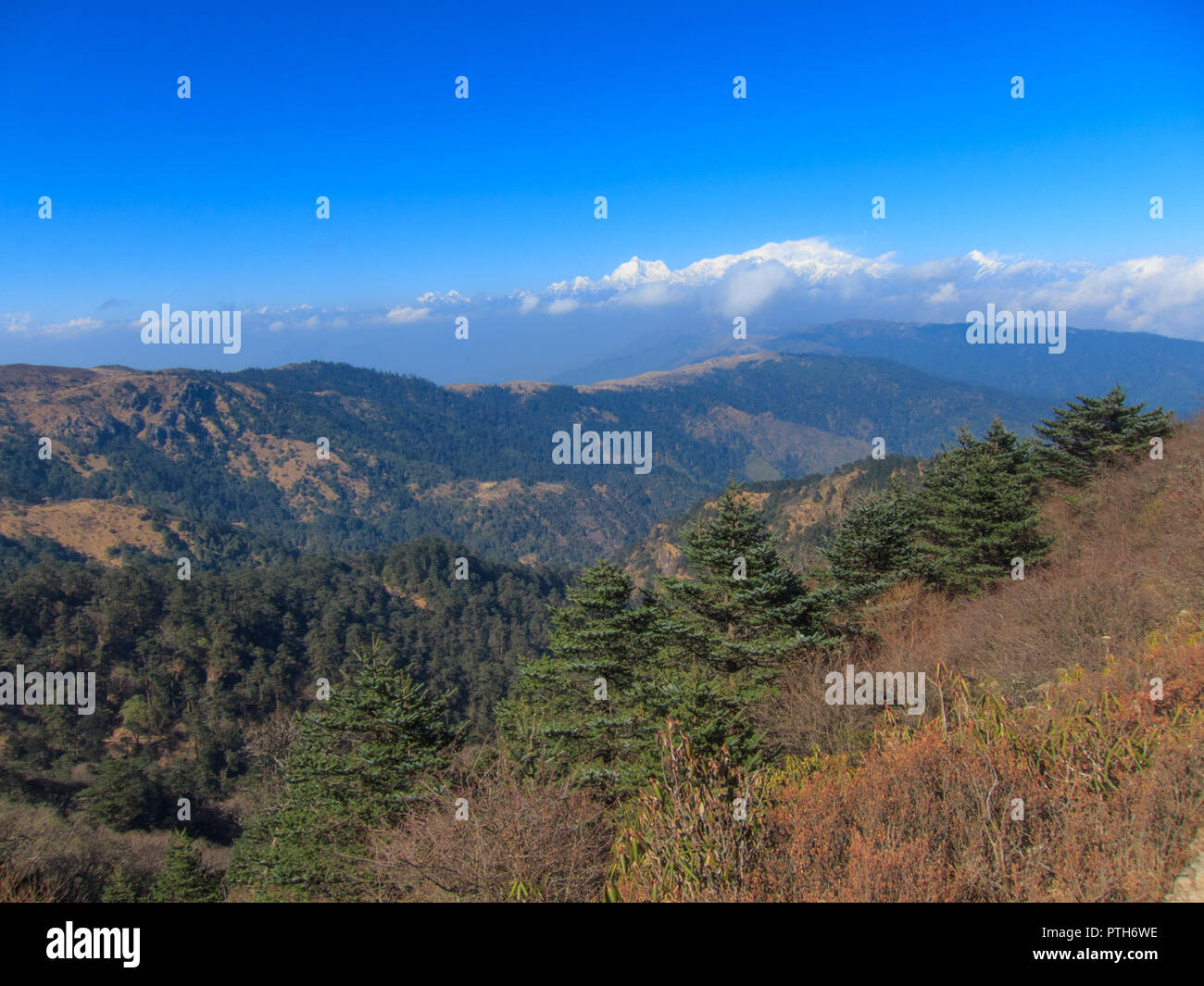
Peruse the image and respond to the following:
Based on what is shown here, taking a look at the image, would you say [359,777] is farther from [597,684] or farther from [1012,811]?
[1012,811]

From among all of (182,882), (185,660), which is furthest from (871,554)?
(185,660)

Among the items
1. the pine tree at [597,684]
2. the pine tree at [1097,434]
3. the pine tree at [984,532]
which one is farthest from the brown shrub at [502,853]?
the pine tree at [1097,434]

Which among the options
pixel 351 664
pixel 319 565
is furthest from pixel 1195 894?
pixel 319 565

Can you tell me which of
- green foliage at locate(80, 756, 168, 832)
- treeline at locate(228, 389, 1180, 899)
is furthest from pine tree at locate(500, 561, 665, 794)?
green foliage at locate(80, 756, 168, 832)

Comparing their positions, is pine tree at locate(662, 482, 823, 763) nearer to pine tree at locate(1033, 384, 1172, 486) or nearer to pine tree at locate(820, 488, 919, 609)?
pine tree at locate(820, 488, 919, 609)

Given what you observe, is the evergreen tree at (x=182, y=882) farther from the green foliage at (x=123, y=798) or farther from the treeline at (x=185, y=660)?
the green foliage at (x=123, y=798)
